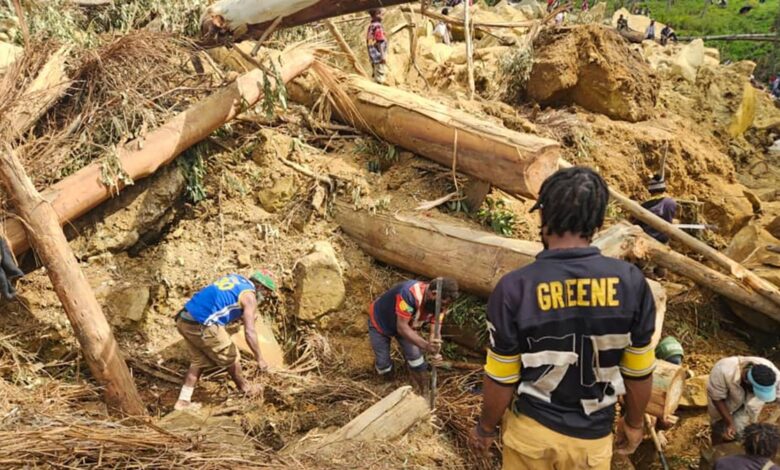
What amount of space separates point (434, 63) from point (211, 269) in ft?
16.6

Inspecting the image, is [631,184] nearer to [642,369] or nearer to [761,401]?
[761,401]

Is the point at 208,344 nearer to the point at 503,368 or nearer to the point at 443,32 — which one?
the point at 503,368

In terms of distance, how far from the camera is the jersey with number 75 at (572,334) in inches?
84.4

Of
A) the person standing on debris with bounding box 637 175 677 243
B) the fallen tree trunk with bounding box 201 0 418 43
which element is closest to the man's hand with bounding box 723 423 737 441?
the person standing on debris with bounding box 637 175 677 243

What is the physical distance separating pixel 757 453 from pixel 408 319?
2.47m

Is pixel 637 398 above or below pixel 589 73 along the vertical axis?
below

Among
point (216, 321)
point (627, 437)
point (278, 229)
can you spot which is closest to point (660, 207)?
point (278, 229)

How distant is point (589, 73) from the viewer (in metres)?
8.12

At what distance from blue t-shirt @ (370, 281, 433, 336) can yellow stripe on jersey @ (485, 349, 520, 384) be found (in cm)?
219

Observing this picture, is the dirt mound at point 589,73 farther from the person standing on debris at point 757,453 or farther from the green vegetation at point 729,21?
the green vegetation at point 729,21

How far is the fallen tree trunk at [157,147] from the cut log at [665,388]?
4239 mm

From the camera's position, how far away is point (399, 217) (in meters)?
5.45

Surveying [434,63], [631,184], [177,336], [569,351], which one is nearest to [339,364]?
[177,336]

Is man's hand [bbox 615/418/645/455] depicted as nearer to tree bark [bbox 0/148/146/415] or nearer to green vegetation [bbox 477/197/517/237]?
green vegetation [bbox 477/197/517/237]
